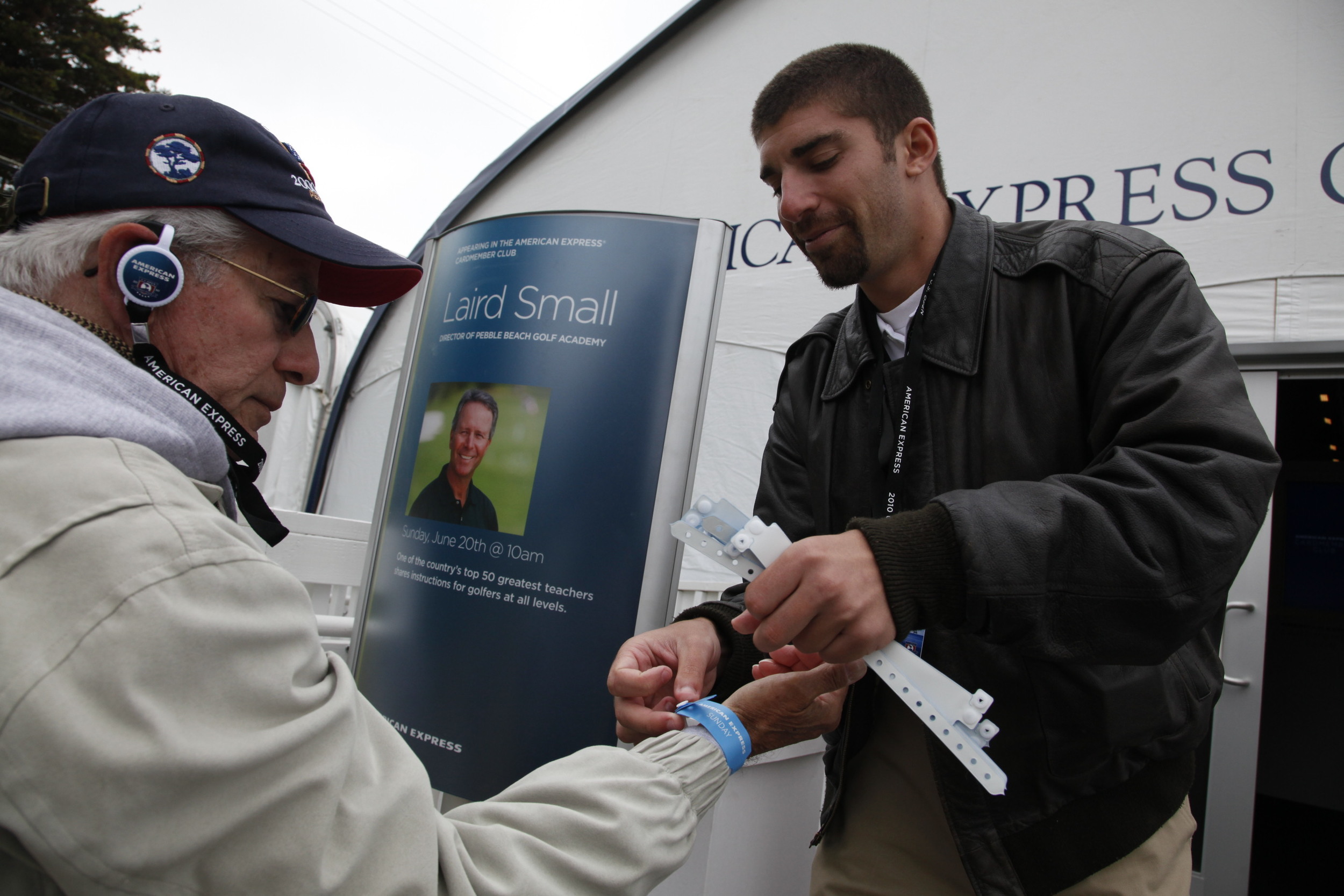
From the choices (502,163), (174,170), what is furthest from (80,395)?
(502,163)

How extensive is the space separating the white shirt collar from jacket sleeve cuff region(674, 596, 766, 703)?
0.68m

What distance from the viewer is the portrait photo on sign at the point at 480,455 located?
83.0 inches

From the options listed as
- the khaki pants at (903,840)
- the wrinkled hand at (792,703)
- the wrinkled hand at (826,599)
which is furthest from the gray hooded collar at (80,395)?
the khaki pants at (903,840)

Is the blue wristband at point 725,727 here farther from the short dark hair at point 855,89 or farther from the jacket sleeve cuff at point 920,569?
the short dark hair at point 855,89

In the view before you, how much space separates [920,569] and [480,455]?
153 centimetres

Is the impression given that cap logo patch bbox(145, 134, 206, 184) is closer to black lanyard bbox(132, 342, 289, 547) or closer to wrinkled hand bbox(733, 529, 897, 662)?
black lanyard bbox(132, 342, 289, 547)

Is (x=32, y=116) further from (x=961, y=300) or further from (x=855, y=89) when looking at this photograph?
(x=961, y=300)

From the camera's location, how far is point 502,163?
23.6ft

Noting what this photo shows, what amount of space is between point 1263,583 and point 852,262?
3.06 meters

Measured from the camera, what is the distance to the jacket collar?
140cm

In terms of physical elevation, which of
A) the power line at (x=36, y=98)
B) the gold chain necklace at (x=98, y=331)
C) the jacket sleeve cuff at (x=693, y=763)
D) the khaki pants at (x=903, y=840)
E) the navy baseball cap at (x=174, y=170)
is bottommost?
the khaki pants at (x=903, y=840)

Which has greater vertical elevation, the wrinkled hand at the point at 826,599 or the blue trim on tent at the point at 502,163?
the blue trim on tent at the point at 502,163

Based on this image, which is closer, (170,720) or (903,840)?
(170,720)

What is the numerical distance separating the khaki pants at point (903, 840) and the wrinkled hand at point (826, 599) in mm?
544
